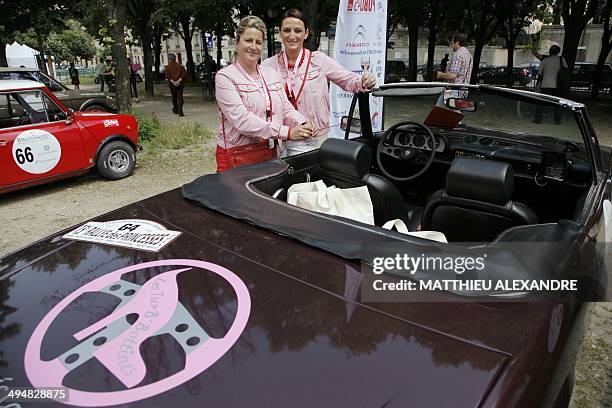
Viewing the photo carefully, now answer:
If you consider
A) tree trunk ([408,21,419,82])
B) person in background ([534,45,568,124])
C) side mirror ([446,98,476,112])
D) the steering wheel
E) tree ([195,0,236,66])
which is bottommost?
the steering wheel

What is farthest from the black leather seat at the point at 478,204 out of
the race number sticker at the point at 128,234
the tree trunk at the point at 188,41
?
the tree trunk at the point at 188,41

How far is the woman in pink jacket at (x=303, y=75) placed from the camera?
3.56 m

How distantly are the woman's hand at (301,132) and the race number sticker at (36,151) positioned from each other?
422 cm

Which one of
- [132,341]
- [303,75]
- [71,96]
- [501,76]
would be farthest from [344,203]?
[501,76]

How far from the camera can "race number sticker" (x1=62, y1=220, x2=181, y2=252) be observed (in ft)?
5.92

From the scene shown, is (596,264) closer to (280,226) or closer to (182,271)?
(280,226)

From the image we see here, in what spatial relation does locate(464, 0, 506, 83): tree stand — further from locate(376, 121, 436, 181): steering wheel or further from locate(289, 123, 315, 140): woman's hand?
locate(289, 123, 315, 140): woman's hand

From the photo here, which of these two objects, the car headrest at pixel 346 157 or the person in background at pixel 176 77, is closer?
the car headrest at pixel 346 157

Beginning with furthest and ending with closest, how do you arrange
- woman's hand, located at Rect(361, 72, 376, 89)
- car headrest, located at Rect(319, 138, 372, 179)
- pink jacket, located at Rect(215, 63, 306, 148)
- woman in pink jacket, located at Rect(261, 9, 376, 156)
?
woman in pink jacket, located at Rect(261, 9, 376, 156), woman's hand, located at Rect(361, 72, 376, 89), pink jacket, located at Rect(215, 63, 306, 148), car headrest, located at Rect(319, 138, 372, 179)

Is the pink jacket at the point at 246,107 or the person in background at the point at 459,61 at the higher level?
the person in background at the point at 459,61

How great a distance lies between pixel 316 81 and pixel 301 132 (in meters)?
0.83

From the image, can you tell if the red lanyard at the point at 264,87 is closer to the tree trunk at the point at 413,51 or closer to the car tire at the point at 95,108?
the car tire at the point at 95,108

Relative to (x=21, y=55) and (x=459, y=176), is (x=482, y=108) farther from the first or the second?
(x=21, y=55)

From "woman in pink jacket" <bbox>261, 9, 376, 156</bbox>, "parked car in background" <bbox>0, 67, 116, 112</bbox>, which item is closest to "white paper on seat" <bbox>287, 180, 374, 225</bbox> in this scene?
"woman in pink jacket" <bbox>261, 9, 376, 156</bbox>
